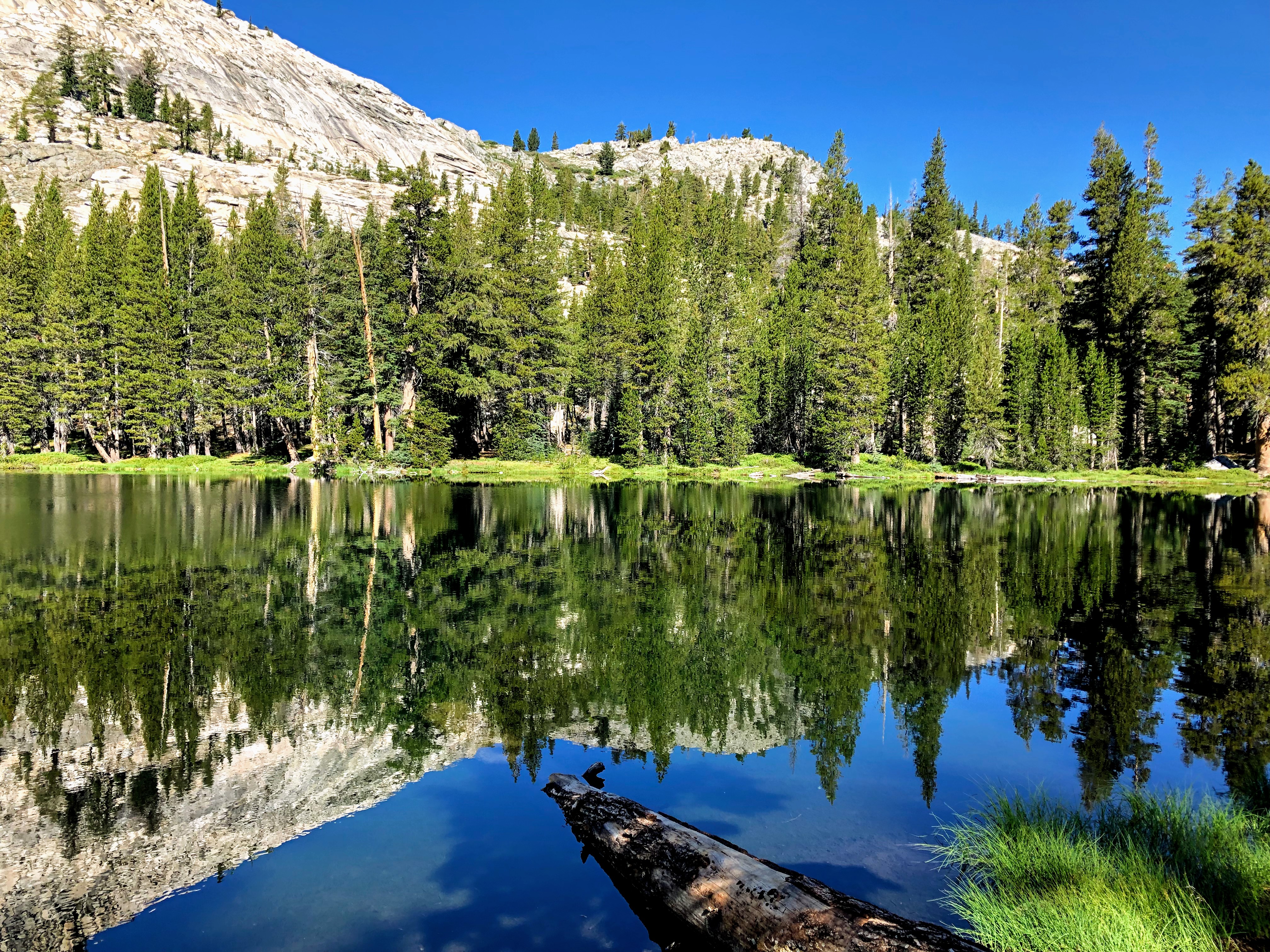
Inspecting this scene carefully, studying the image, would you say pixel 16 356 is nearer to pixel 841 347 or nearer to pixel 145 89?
pixel 841 347

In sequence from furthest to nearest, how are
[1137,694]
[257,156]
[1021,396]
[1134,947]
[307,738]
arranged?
1. [257,156]
2. [1021,396]
3. [1137,694]
4. [307,738]
5. [1134,947]

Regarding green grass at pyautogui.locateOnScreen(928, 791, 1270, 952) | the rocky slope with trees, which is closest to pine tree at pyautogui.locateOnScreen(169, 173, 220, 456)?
the rocky slope with trees

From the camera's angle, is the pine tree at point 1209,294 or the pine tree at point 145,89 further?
the pine tree at point 145,89

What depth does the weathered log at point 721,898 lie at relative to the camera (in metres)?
3.79

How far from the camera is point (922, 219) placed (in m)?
75.1

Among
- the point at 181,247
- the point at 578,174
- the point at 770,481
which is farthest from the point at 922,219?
the point at 578,174

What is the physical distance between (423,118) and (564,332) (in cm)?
17229

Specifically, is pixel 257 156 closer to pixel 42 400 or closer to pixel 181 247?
pixel 181 247

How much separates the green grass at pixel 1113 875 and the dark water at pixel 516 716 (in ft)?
1.51

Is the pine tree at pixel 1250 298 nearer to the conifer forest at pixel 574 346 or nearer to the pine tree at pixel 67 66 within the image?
the conifer forest at pixel 574 346

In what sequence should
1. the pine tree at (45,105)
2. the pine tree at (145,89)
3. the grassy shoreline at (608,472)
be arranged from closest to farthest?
1. the grassy shoreline at (608,472)
2. the pine tree at (45,105)
3. the pine tree at (145,89)

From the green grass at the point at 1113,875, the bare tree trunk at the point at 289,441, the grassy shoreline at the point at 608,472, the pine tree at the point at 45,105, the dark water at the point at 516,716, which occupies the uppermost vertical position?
the pine tree at the point at 45,105

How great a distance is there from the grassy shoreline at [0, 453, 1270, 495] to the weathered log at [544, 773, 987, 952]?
138ft

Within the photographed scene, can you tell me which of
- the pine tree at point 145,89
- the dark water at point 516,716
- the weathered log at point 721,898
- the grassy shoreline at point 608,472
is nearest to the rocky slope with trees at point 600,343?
the grassy shoreline at point 608,472
